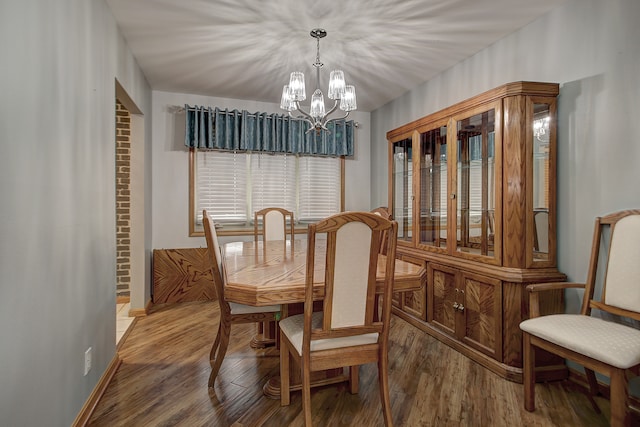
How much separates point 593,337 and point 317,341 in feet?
4.41

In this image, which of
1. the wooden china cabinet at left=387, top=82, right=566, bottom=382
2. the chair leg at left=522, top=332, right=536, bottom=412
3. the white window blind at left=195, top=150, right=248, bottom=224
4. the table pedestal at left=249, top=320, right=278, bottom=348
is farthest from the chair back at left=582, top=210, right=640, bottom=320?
the white window blind at left=195, top=150, right=248, bottom=224

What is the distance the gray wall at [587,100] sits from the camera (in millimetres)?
1981

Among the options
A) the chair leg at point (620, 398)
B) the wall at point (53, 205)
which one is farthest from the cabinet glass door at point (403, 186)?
the wall at point (53, 205)

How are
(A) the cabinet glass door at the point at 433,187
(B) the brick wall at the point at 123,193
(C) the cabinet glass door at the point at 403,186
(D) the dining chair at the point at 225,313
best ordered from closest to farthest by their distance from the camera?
1. (D) the dining chair at the point at 225,313
2. (A) the cabinet glass door at the point at 433,187
3. (C) the cabinet glass door at the point at 403,186
4. (B) the brick wall at the point at 123,193

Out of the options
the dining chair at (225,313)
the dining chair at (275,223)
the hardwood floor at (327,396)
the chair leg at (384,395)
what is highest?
the dining chair at (275,223)

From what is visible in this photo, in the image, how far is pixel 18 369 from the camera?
3.92 feet

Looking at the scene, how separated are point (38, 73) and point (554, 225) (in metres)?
2.97

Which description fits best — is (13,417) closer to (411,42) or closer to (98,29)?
(98,29)

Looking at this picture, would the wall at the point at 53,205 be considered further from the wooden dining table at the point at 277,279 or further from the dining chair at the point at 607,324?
the dining chair at the point at 607,324

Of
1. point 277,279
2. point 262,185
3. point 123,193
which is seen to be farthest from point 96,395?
point 262,185

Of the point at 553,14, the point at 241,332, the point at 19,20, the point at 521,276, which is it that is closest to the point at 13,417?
the point at 19,20

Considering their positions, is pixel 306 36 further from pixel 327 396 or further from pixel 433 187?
pixel 327 396

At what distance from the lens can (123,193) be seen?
3.99 metres

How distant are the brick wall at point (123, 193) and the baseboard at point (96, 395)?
1848mm
